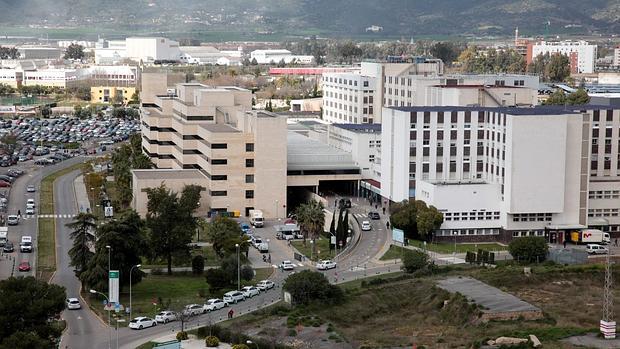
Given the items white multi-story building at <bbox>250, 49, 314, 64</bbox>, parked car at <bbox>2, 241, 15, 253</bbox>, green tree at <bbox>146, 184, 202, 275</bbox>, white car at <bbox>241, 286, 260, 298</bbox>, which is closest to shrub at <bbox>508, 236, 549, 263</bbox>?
white car at <bbox>241, 286, 260, 298</bbox>

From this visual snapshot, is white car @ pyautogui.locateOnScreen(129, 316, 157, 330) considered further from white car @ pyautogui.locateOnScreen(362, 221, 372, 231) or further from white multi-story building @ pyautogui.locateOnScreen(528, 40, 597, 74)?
white multi-story building @ pyautogui.locateOnScreen(528, 40, 597, 74)

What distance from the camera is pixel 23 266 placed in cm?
3344

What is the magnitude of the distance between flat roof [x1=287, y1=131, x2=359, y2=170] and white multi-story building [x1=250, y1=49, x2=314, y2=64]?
82.2 m

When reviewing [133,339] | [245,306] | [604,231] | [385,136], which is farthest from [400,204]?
[133,339]

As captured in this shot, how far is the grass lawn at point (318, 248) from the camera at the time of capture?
35.8 m

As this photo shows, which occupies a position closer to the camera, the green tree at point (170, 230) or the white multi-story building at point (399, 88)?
the green tree at point (170, 230)

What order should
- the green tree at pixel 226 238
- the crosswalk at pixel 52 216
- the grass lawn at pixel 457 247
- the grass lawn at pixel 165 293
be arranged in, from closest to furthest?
the grass lawn at pixel 165 293 → the green tree at pixel 226 238 → the grass lawn at pixel 457 247 → the crosswalk at pixel 52 216

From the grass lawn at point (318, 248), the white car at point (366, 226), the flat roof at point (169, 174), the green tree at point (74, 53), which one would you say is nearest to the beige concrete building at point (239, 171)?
the flat roof at point (169, 174)

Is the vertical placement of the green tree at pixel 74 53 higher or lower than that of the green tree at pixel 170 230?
higher

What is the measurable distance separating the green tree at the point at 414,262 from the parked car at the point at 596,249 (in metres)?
6.22

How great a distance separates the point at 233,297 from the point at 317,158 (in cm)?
1654

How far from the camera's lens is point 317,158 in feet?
150

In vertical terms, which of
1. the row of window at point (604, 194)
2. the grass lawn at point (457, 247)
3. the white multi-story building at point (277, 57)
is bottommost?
the grass lawn at point (457, 247)

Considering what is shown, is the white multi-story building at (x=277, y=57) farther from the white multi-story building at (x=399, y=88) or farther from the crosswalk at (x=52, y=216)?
the crosswalk at (x=52, y=216)
